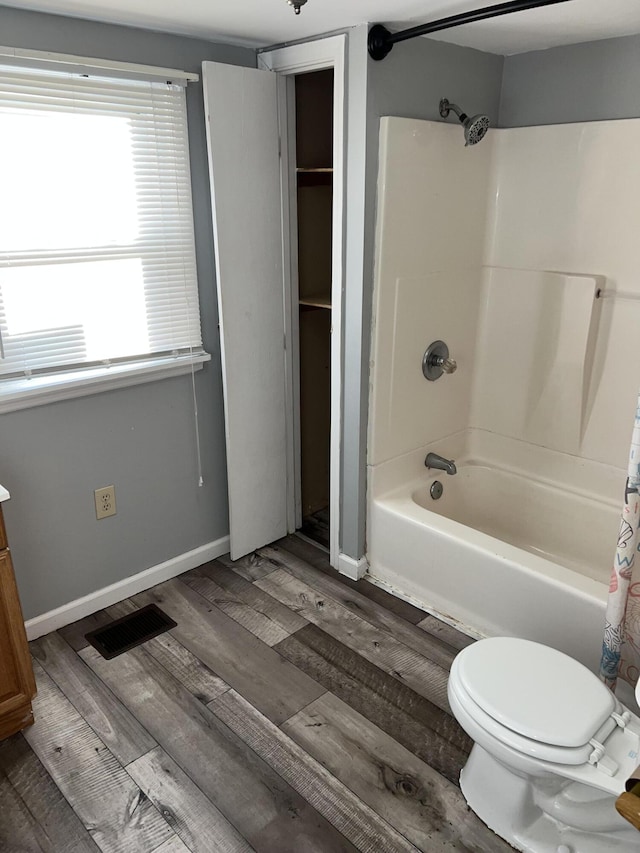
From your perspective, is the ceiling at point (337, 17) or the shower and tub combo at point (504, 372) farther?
the shower and tub combo at point (504, 372)

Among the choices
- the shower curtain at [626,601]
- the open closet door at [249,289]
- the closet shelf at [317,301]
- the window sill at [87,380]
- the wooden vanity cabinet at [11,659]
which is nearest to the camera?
the shower curtain at [626,601]

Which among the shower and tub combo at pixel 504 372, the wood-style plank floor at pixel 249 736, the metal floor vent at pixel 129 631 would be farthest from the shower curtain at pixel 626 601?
the metal floor vent at pixel 129 631

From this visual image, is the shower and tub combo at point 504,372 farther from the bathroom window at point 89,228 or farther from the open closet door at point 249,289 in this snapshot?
the bathroom window at point 89,228

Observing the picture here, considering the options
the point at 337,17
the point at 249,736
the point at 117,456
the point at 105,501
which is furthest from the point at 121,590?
the point at 337,17

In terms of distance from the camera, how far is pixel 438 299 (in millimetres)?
2600

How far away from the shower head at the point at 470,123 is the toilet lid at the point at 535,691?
1680 mm

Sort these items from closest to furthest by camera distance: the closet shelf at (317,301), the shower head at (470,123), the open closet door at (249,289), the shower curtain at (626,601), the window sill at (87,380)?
the shower curtain at (626,601) < the window sill at (87,380) < the shower head at (470,123) < the open closet door at (249,289) < the closet shelf at (317,301)

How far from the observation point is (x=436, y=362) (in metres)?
2.66

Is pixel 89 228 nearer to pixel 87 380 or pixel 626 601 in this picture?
pixel 87 380

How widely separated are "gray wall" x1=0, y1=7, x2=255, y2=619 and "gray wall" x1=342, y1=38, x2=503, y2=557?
23.0 inches

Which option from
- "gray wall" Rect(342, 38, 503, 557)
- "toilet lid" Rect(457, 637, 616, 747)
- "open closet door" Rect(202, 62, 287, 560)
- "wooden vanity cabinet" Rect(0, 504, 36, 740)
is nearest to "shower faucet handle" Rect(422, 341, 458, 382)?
"gray wall" Rect(342, 38, 503, 557)

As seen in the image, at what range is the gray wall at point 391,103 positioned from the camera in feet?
7.11

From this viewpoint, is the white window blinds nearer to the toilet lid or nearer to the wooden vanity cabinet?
the wooden vanity cabinet

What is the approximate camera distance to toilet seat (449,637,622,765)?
149cm
